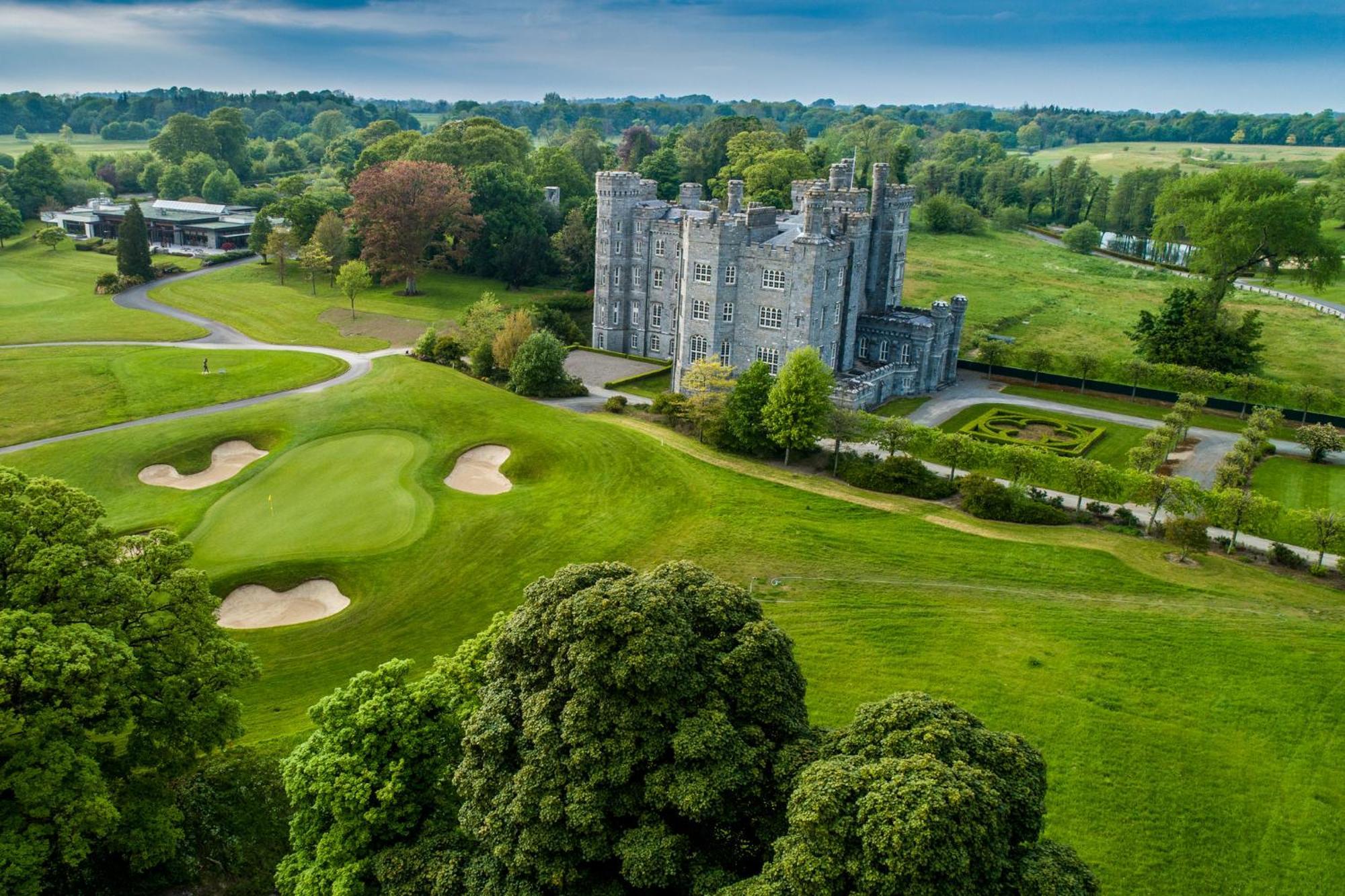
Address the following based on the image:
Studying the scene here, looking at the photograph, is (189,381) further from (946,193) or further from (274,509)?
(946,193)

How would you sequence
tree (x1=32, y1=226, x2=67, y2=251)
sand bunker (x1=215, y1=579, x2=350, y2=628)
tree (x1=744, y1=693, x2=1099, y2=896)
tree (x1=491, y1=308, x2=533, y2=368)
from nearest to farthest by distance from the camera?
tree (x1=744, y1=693, x2=1099, y2=896), sand bunker (x1=215, y1=579, x2=350, y2=628), tree (x1=491, y1=308, x2=533, y2=368), tree (x1=32, y1=226, x2=67, y2=251)

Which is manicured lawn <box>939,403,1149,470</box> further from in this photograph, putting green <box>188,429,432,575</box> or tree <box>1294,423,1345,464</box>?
putting green <box>188,429,432,575</box>

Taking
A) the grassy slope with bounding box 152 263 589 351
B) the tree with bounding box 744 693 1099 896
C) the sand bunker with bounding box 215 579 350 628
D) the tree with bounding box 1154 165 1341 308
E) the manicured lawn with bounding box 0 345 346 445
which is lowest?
the sand bunker with bounding box 215 579 350 628

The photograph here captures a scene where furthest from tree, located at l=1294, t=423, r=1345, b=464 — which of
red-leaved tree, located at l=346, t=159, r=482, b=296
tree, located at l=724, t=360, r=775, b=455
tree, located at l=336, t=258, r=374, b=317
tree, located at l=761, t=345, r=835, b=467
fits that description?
red-leaved tree, located at l=346, t=159, r=482, b=296

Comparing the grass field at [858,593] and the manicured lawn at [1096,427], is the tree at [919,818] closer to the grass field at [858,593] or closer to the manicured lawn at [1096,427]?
the grass field at [858,593]

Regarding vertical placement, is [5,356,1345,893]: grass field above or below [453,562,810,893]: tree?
below

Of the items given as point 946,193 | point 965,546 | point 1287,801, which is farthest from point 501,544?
point 946,193
